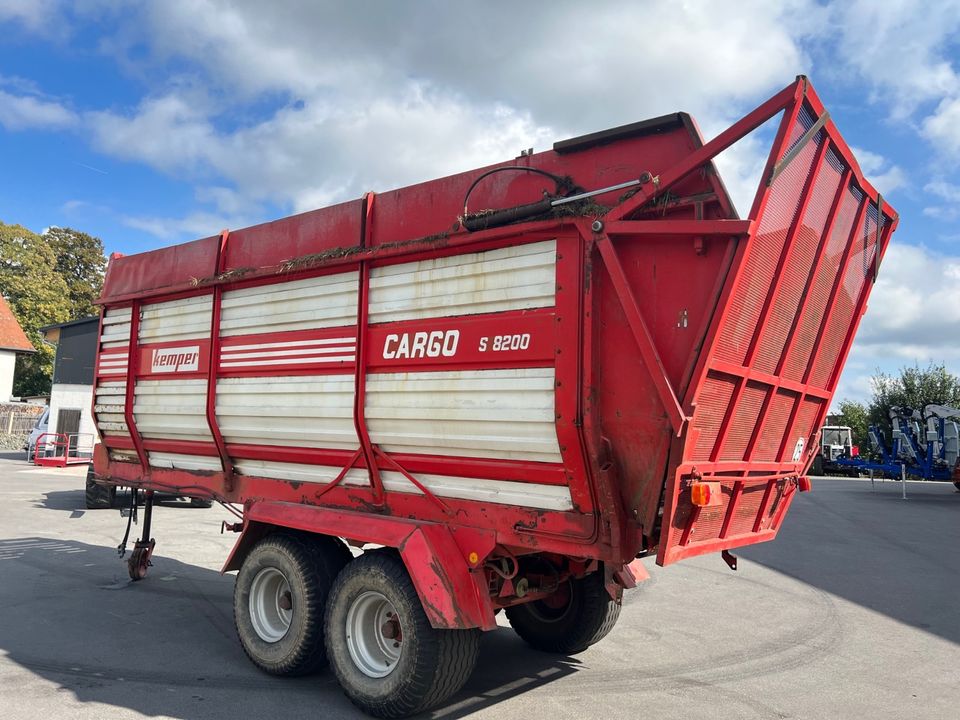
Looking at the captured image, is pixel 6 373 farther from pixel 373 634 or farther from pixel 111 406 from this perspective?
pixel 373 634

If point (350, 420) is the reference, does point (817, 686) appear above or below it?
below

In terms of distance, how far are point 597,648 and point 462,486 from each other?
2.53 metres

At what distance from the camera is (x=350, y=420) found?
15.5 feet

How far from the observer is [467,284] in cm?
428

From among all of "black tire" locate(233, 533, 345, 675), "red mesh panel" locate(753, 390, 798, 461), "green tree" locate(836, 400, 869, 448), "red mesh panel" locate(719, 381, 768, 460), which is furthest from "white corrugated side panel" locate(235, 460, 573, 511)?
"green tree" locate(836, 400, 869, 448)

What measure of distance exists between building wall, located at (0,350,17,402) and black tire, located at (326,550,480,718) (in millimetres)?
43571

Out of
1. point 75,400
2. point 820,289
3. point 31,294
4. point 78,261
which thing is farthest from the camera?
point 78,261

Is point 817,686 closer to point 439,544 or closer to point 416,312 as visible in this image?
point 439,544

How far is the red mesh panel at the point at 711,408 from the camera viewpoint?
3584mm

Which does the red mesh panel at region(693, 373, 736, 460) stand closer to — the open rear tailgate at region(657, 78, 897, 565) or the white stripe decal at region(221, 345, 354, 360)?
the open rear tailgate at region(657, 78, 897, 565)

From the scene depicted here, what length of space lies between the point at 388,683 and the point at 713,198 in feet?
10.8

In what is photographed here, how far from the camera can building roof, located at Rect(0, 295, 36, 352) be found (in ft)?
129

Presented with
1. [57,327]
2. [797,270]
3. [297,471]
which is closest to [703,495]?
[797,270]

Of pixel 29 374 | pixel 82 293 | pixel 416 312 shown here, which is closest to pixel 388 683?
pixel 416 312
